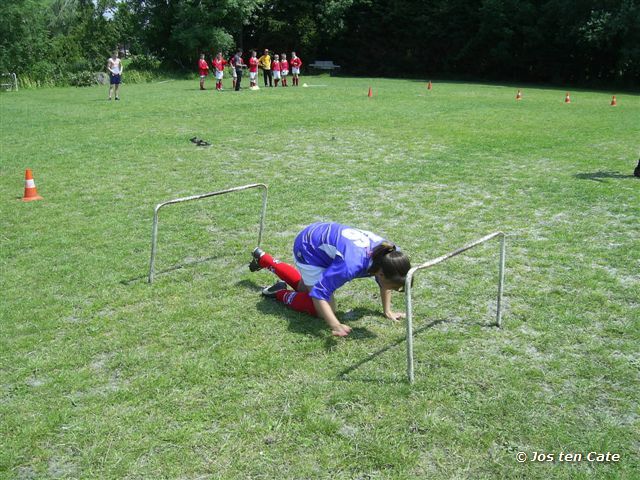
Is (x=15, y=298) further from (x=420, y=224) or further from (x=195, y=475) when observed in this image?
(x=420, y=224)

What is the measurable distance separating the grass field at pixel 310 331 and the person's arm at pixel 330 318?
0.31 feet

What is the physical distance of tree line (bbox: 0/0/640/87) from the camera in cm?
3784

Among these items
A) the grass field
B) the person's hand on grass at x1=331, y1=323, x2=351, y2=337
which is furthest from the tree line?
the person's hand on grass at x1=331, y1=323, x2=351, y2=337

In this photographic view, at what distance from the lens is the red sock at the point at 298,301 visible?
5.65 metres

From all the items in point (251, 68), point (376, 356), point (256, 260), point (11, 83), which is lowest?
point (376, 356)

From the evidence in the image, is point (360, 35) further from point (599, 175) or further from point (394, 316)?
point (394, 316)

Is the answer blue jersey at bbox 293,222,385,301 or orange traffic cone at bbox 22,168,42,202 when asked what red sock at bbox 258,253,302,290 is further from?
orange traffic cone at bbox 22,168,42,202

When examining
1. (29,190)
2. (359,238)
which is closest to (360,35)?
(29,190)

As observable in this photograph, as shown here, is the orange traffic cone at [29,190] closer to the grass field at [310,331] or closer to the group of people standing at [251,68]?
A: the grass field at [310,331]

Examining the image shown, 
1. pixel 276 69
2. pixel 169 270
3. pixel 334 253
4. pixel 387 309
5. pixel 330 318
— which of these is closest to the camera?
pixel 330 318

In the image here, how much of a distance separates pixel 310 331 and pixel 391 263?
1.10m

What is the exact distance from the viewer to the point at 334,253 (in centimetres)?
516

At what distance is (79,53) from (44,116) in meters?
24.3

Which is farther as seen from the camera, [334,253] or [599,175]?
[599,175]
